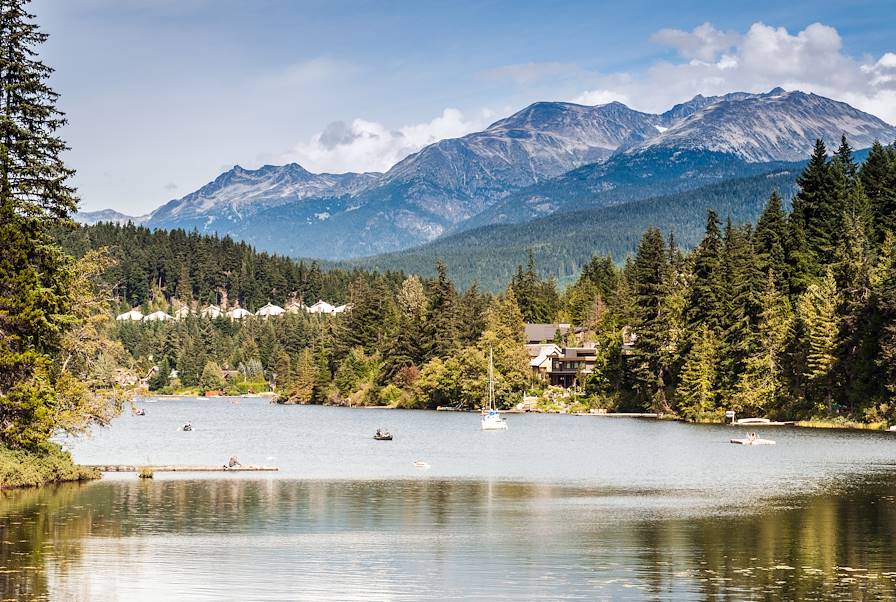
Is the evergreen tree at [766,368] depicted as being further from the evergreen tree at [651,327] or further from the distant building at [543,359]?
the distant building at [543,359]

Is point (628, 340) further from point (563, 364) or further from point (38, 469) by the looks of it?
point (38, 469)

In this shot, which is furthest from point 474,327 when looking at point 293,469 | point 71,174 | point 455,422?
point 71,174

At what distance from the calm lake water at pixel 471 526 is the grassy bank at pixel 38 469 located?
51.9 inches

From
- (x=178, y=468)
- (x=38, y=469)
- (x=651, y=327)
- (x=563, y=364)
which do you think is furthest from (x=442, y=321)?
(x=38, y=469)

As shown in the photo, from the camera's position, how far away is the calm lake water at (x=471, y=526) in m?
35.7

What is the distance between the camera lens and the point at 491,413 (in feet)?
397

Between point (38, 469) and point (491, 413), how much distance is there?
220 ft

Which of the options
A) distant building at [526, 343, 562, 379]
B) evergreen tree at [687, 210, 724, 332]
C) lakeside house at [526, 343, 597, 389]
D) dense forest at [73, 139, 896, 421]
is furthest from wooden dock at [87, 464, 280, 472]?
distant building at [526, 343, 562, 379]

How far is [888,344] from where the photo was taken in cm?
10612

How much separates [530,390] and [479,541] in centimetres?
12651

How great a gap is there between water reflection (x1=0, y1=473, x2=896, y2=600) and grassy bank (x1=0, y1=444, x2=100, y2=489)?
1677 millimetres

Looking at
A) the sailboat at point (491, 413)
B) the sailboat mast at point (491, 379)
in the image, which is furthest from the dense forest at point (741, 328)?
the sailboat at point (491, 413)

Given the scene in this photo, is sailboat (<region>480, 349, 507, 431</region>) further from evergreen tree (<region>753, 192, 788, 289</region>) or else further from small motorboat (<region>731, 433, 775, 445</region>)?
evergreen tree (<region>753, 192, 788, 289</region>)

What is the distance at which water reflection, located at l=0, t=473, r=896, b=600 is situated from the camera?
35219mm
